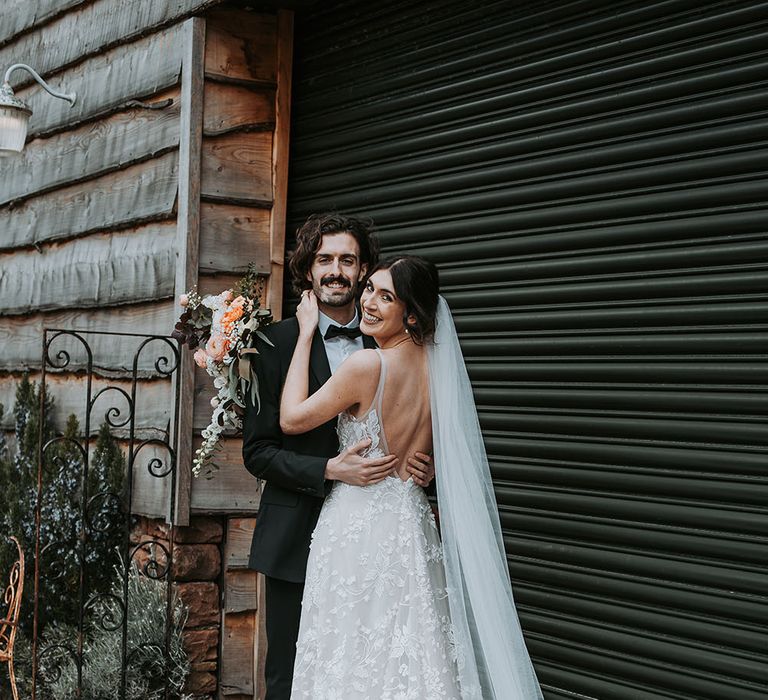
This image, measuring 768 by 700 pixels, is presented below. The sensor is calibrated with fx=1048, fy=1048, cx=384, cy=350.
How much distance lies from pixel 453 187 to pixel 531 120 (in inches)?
23.1

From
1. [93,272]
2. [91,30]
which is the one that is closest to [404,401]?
[93,272]

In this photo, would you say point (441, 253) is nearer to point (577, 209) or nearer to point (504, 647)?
point (577, 209)

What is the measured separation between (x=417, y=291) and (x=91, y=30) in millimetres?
4572

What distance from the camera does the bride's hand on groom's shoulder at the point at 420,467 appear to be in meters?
3.88

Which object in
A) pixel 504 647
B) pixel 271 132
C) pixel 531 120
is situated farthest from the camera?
pixel 271 132

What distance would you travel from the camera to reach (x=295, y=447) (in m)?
4.12

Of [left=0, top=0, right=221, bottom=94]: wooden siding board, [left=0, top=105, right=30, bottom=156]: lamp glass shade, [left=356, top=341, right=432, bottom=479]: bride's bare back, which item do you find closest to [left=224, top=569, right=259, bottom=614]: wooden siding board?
[left=356, top=341, right=432, bottom=479]: bride's bare back

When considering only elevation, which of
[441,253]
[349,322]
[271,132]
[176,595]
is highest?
[271,132]

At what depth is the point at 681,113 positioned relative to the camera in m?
3.96

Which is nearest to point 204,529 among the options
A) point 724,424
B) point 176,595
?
point 176,595

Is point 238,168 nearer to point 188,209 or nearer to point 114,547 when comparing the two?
point 188,209

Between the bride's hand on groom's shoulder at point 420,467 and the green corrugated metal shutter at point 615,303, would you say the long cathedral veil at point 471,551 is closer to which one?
the bride's hand on groom's shoulder at point 420,467

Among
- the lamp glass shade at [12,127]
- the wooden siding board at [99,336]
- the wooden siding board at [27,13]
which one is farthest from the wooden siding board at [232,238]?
the wooden siding board at [27,13]

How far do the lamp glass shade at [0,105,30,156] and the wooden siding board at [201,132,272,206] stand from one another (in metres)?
1.16
